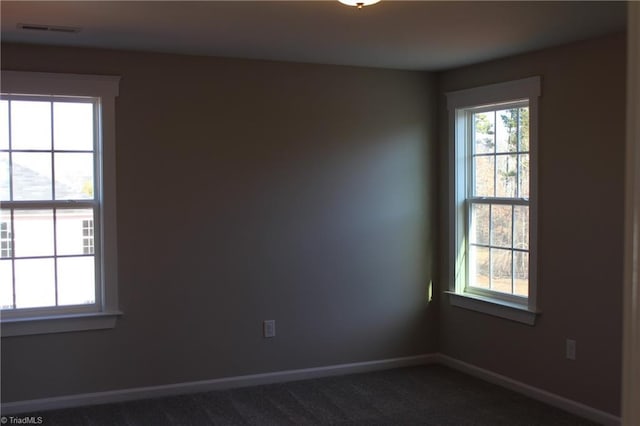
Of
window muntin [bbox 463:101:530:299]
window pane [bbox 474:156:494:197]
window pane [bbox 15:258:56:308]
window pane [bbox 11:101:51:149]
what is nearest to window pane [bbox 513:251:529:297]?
window muntin [bbox 463:101:530:299]

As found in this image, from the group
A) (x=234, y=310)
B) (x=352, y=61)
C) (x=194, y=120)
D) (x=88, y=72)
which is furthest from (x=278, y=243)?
(x=88, y=72)

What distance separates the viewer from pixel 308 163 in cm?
493

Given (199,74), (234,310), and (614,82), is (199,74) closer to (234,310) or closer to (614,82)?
(234,310)

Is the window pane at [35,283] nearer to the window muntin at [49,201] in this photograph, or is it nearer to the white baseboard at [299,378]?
the window muntin at [49,201]

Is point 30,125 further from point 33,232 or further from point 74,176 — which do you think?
point 33,232

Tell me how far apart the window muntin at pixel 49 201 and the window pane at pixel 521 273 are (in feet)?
9.44

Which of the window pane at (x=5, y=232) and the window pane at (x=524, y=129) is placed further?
the window pane at (x=524, y=129)

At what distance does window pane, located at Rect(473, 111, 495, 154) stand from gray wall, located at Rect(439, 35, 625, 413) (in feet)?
1.22

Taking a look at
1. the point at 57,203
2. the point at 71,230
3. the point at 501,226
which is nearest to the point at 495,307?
the point at 501,226

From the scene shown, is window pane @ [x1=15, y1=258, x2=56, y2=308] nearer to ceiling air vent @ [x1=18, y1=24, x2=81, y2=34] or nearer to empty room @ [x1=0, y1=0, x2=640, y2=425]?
empty room @ [x1=0, y1=0, x2=640, y2=425]

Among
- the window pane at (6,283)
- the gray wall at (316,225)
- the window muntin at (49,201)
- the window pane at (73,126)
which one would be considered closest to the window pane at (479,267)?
the gray wall at (316,225)

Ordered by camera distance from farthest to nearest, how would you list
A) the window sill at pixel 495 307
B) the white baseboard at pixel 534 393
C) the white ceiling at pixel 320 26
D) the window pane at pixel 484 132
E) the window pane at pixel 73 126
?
the window pane at pixel 484 132, the window sill at pixel 495 307, the window pane at pixel 73 126, the white baseboard at pixel 534 393, the white ceiling at pixel 320 26

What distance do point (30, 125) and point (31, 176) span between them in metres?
0.32

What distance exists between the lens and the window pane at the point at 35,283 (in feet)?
13.8
